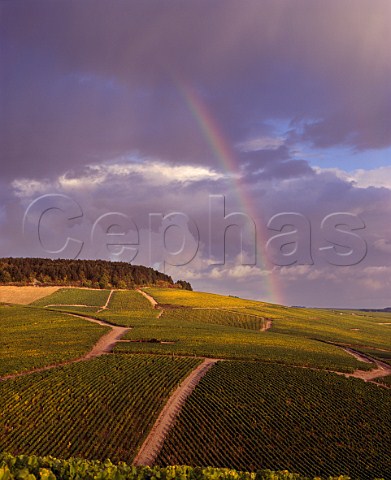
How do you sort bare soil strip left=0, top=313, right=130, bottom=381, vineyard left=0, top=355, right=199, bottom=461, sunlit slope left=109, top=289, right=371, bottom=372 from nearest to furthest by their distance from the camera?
vineyard left=0, top=355, right=199, bottom=461 < bare soil strip left=0, top=313, right=130, bottom=381 < sunlit slope left=109, top=289, right=371, bottom=372

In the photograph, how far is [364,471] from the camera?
32844 mm

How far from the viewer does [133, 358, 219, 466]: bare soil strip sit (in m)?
34.5

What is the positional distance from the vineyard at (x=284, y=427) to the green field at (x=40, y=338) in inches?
1072

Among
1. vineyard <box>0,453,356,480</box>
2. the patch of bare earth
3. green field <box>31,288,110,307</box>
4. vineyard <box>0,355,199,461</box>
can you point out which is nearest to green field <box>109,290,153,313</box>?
green field <box>31,288,110,307</box>

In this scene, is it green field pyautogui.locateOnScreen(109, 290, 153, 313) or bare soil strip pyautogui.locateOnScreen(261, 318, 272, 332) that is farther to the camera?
green field pyautogui.locateOnScreen(109, 290, 153, 313)

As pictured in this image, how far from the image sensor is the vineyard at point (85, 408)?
115 ft

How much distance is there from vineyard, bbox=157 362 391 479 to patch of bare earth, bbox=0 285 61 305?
11633 centimetres

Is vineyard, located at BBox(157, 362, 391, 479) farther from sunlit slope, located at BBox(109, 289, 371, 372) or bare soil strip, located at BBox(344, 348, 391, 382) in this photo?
sunlit slope, located at BBox(109, 289, 371, 372)

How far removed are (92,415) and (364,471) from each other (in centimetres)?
2657

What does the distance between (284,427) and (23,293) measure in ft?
467

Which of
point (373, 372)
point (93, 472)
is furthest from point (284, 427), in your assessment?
point (373, 372)

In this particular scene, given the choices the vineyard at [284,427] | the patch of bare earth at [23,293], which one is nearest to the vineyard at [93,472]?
the vineyard at [284,427]

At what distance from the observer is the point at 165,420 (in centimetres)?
4112

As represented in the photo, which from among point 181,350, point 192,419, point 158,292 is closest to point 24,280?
point 158,292
